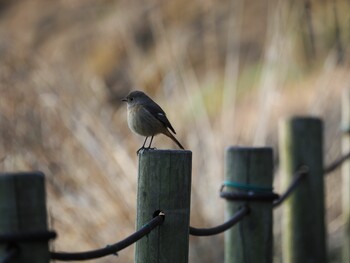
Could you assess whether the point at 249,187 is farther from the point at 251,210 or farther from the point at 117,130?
the point at 117,130

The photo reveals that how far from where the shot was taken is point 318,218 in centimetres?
323

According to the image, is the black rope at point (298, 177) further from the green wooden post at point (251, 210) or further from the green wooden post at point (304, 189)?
the green wooden post at point (251, 210)

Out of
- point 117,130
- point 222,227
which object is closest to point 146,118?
point 222,227

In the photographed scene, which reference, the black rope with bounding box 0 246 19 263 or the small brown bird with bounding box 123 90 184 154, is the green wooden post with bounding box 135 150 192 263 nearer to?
the black rope with bounding box 0 246 19 263

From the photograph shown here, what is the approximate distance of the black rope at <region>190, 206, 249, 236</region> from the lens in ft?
7.29

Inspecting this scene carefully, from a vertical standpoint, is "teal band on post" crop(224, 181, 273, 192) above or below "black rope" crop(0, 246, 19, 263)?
above

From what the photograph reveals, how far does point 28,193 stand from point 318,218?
2.03 metres

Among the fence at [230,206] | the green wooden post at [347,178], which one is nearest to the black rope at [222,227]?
the fence at [230,206]

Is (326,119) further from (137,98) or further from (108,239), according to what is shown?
(137,98)

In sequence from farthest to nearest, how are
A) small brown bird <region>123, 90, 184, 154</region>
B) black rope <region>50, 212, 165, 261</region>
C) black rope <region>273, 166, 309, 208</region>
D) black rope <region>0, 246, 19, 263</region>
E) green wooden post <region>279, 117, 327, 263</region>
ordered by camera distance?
green wooden post <region>279, 117, 327, 263</region>
black rope <region>273, 166, 309, 208</region>
small brown bird <region>123, 90, 184, 154</region>
black rope <region>50, 212, 165, 261</region>
black rope <region>0, 246, 19, 263</region>

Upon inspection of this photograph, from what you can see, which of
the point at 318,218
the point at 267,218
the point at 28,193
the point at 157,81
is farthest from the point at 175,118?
the point at 28,193

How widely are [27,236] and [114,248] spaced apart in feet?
1.15

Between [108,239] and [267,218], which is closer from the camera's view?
[267,218]

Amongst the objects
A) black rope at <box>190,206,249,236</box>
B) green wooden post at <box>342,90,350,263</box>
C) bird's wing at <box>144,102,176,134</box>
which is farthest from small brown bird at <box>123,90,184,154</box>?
green wooden post at <box>342,90,350,263</box>
